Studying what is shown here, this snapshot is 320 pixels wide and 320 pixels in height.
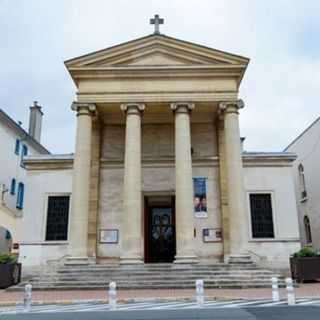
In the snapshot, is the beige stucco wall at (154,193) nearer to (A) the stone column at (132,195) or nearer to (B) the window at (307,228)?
(A) the stone column at (132,195)

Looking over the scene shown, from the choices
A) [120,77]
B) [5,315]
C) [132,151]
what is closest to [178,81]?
[120,77]

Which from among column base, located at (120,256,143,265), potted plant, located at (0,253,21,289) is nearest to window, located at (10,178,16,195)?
potted plant, located at (0,253,21,289)

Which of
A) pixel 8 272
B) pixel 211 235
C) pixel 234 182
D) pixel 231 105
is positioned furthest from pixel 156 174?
pixel 8 272

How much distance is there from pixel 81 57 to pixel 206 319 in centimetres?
1495

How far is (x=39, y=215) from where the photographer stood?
69.7 feet

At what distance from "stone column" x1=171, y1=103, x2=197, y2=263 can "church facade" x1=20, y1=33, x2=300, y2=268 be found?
45 mm

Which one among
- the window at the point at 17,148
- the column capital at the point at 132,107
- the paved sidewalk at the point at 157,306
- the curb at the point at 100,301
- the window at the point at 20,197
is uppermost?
the window at the point at 17,148

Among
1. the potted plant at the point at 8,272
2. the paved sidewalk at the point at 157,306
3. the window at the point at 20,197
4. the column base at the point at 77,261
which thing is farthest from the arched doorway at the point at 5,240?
the paved sidewalk at the point at 157,306

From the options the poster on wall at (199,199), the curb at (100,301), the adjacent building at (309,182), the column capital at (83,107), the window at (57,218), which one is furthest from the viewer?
the adjacent building at (309,182)

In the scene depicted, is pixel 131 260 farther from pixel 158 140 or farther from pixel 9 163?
pixel 9 163

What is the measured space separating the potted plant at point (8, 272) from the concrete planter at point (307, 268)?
12038 millimetres

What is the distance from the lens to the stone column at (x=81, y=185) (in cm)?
1831

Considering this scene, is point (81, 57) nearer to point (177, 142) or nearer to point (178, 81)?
point (178, 81)

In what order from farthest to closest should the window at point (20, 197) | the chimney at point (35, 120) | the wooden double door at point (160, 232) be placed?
the chimney at point (35, 120) → the window at point (20, 197) → the wooden double door at point (160, 232)
